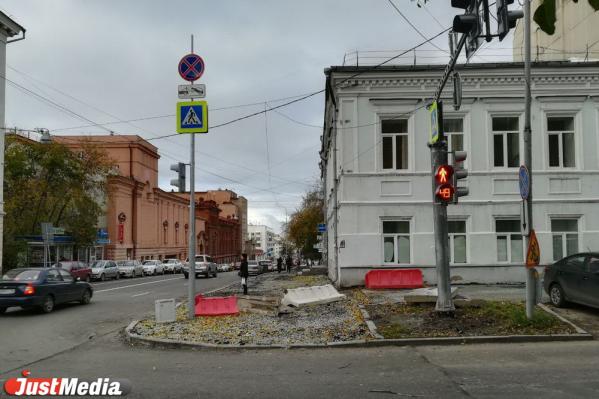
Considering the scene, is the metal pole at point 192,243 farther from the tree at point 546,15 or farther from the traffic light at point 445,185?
the tree at point 546,15

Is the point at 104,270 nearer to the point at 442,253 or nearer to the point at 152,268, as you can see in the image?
the point at 152,268

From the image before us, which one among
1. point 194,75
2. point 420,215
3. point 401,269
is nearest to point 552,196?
point 420,215

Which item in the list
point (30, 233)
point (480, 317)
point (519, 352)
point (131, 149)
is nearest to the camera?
point (519, 352)

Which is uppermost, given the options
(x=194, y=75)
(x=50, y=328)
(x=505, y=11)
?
(x=194, y=75)

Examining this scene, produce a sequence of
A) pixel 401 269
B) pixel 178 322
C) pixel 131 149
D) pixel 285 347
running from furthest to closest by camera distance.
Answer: pixel 131 149 → pixel 401 269 → pixel 178 322 → pixel 285 347

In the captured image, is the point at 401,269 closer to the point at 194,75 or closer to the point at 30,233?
the point at 194,75

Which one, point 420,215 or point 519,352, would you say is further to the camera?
point 420,215

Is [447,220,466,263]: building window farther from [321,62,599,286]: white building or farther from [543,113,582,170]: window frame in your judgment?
[543,113,582,170]: window frame

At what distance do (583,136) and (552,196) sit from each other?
258 centimetres

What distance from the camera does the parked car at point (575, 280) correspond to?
38.0ft

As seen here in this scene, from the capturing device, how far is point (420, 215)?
19812 millimetres

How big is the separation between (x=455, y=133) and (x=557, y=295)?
29.1ft

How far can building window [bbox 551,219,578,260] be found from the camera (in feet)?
65.6

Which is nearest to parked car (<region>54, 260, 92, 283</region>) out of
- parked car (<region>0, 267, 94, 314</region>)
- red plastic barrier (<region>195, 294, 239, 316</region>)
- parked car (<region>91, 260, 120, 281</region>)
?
parked car (<region>91, 260, 120, 281</region>)
